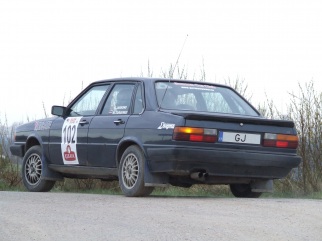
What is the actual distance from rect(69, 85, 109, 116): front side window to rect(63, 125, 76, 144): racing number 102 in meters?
0.25

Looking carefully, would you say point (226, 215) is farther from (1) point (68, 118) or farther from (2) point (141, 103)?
(1) point (68, 118)

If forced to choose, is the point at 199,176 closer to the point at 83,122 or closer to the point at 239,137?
the point at 239,137

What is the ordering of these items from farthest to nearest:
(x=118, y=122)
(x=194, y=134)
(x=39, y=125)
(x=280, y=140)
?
(x=39, y=125), (x=118, y=122), (x=280, y=140), (x=194, y=134)

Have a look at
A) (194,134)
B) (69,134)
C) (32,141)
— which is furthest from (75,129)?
(194,134)

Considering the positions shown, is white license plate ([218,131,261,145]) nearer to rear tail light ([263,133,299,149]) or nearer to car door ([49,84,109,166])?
rear tail light ([263,133,299,149])

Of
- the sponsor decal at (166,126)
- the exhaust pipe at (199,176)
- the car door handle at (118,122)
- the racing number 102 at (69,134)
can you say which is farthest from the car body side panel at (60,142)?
the exhaust pipe at (199,176)

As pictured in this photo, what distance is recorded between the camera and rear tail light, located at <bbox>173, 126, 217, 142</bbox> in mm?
11531

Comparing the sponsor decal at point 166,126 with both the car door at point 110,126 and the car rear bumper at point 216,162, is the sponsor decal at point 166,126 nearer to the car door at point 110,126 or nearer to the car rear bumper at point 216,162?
the car rear bumper at point 216,162

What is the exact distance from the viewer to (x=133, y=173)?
1227cm

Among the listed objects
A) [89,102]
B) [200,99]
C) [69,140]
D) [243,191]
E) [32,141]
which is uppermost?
[200,99]

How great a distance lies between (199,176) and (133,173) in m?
0.89

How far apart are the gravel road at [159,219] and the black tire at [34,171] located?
2861mm

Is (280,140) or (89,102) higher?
(89,102)

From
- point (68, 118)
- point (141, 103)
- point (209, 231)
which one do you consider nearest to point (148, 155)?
point (141, 103)
